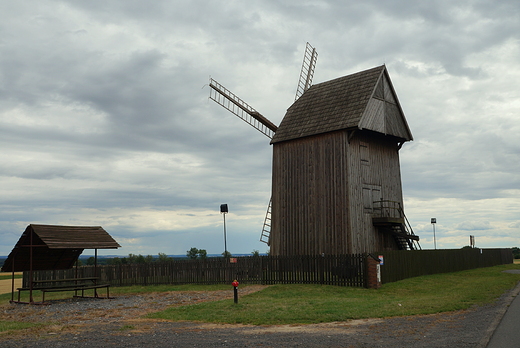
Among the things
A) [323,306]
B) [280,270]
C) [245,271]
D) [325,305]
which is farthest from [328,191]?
[323,306]

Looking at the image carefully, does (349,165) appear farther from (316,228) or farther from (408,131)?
(408,131)

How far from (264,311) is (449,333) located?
5.60 m

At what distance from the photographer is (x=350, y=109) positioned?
28672 millimetres

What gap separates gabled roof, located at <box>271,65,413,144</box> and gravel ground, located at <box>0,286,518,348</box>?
15325 millimetres

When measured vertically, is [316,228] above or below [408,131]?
below

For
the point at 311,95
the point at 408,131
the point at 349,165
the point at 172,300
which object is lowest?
the point at 172,300

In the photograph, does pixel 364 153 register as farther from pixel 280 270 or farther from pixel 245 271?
pixel 245 271

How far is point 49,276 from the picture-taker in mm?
31109

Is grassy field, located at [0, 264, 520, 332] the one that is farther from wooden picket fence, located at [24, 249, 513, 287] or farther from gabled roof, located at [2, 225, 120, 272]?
gabled roof, located at [2, 225, 120, 272]

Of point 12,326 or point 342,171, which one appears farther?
point 342,171

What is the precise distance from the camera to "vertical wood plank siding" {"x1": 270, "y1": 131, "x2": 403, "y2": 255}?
2753 centimetres

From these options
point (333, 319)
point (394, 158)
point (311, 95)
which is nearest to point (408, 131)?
point (394, 158)

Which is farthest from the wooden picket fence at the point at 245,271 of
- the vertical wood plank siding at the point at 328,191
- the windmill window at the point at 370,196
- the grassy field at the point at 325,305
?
the windmill window at the point at 370,196

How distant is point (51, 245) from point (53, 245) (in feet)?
0.27
